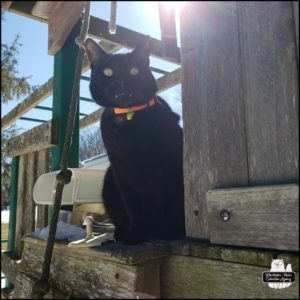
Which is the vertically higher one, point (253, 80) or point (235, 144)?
point (253, 80)

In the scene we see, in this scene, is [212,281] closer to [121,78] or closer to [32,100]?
[121,78]

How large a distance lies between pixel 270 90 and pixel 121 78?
3.81 feet

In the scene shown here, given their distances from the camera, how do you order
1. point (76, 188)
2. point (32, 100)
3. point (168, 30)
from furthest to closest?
point (32, 100) → point (76, 188) → point (168, 30)

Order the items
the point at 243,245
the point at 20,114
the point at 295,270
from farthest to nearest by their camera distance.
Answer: the point at 20,114 < the point at 243,245 < the point at 295,270

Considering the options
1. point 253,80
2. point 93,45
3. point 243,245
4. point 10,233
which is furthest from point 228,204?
point 10,233

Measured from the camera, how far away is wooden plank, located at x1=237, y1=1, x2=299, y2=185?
1.14 metres

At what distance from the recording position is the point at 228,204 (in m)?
1.29

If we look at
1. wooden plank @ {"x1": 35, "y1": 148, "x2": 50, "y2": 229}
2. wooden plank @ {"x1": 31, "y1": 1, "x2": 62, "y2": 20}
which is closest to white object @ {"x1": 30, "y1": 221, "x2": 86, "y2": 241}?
wooden plank @ {"x1": 35, "y1": 148, "x2": 50, "y2": 229}

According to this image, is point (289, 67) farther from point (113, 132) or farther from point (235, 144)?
point (113, 132)

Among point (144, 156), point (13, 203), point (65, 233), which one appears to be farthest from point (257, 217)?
point (13, 203)

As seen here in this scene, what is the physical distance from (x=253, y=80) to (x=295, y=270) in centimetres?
63

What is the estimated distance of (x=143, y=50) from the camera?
236 centimetres

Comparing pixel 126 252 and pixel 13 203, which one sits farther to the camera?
pixel 13 203

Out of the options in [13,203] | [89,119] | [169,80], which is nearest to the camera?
[13,203]
